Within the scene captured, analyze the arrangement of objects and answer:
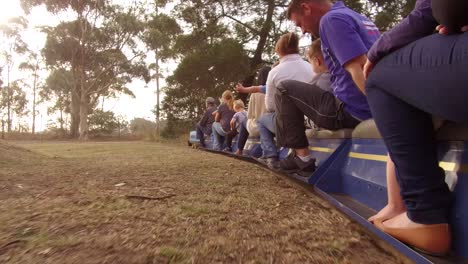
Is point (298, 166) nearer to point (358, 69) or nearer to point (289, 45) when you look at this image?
point (358, 69)

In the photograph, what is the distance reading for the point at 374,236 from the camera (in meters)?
1.60

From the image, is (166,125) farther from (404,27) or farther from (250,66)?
(404,27)

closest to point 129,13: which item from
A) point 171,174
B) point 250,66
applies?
point 250,66

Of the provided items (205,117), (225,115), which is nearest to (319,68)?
(225,115)

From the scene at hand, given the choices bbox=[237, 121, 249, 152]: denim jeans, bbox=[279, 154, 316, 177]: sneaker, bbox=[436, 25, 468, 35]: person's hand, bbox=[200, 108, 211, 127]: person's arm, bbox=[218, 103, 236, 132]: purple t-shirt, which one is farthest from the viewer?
bbox=[200, 108, 211, 127]: person's arm

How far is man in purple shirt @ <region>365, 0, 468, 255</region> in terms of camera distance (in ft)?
3.70

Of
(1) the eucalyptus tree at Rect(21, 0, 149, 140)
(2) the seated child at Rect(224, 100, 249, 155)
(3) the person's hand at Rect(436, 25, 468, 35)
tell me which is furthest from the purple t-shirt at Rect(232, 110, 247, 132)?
(1) the eucalyptus tree at Rect(21, 0, 149, 140)

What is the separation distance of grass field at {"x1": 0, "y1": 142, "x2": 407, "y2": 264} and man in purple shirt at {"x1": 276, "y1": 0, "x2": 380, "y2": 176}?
0.43 m

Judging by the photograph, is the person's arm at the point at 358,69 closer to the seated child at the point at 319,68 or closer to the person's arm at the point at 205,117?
the seated child at the point at 319,68

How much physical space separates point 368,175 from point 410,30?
0.92 meters

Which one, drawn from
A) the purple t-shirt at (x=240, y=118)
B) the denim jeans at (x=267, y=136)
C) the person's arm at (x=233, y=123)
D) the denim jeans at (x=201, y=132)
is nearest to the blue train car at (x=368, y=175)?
the denim jeans at (x=267, y=136)

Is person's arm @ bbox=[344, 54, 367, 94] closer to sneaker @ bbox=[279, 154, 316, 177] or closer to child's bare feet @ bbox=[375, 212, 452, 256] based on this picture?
child's bare feet @ bbox=[375, 212, 452, 256]

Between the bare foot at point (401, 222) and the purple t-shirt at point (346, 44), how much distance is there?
83 centimetres

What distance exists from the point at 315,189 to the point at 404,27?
53.9 inches
